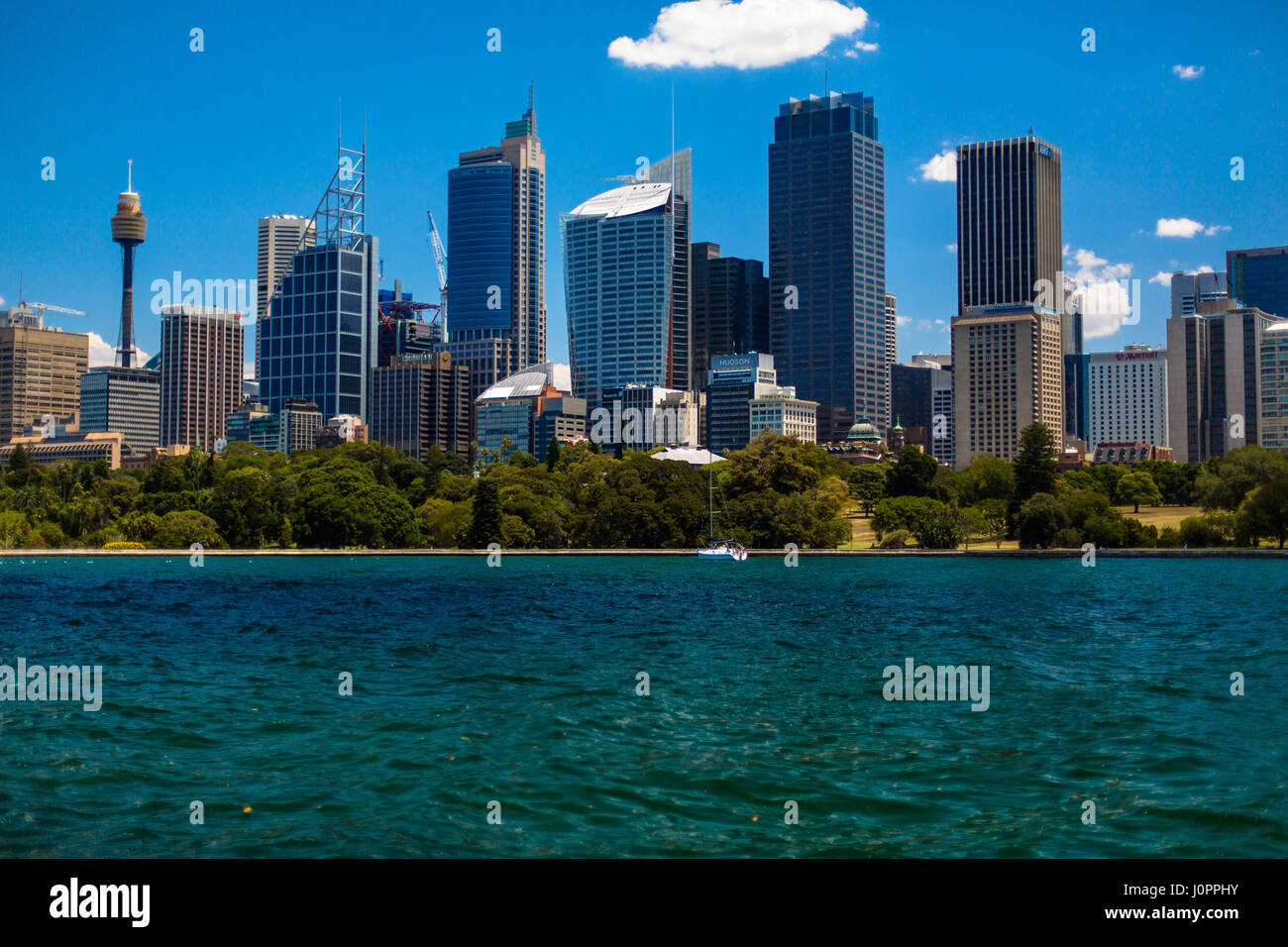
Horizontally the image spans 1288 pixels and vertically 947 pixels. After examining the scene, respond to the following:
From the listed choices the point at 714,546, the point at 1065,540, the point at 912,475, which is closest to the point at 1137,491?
the point at 912,475

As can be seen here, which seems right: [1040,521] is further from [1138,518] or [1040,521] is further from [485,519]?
[485,519]

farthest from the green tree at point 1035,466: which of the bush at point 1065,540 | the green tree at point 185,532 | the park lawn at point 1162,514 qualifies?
the green tree at point 185,532

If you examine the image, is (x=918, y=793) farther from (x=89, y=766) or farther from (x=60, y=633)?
(x=60, y=633)

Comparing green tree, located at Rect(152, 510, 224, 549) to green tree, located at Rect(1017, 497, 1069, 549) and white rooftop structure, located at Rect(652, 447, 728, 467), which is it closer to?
white rooftop structure, located at Rect(652, 447, 728, 467)

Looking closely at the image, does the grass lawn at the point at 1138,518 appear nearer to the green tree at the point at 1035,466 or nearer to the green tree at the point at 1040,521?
the green tree at the point at 1040,521

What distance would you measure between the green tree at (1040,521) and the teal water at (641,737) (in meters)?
61.9

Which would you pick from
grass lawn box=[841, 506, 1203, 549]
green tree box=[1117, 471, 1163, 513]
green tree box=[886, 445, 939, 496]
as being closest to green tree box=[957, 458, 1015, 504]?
green tree box=[886, 445, 939, 496]

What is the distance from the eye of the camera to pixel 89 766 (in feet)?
60.6

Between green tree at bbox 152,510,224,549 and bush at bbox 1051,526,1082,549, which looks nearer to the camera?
bush at bbox 1051,526,1082,549

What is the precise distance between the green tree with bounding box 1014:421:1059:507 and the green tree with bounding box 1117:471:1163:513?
3118 cm

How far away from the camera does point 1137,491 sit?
467ft

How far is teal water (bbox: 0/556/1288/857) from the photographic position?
14773mm

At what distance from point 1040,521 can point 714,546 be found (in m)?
33.4
